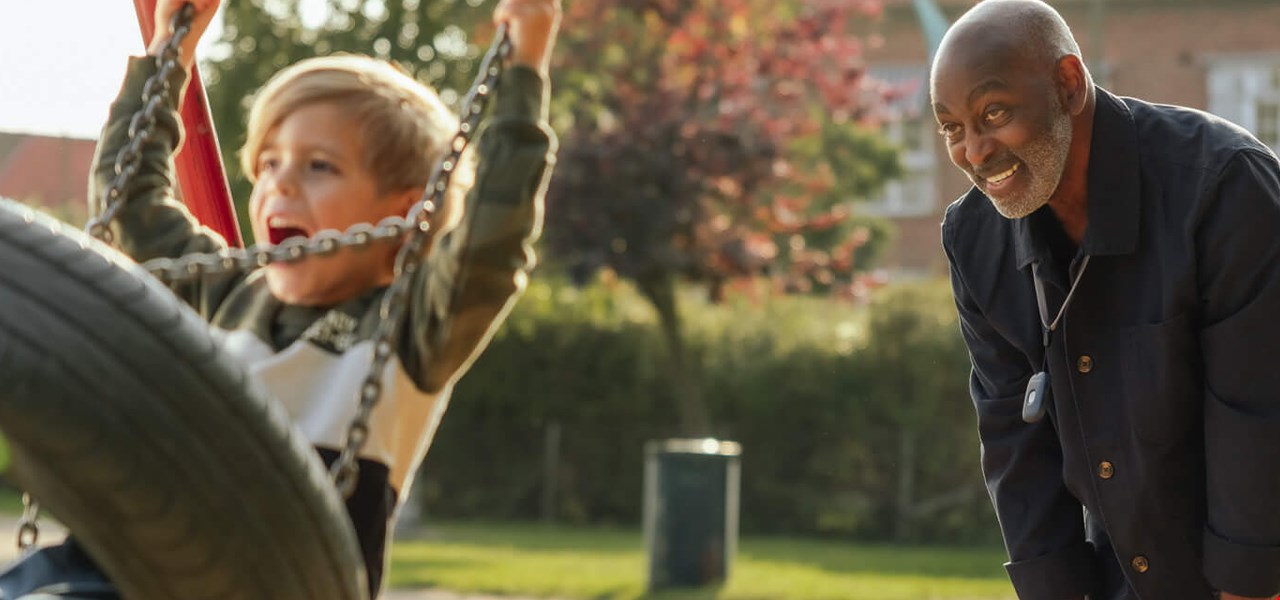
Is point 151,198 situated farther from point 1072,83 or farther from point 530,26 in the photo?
point 1072,83

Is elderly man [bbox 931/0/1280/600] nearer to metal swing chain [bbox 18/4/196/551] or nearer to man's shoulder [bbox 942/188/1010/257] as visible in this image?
man's shoulder [bbox 942/188/1010/257]

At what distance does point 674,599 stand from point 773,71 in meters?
6.09

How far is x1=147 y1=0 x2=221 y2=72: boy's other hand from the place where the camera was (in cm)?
283

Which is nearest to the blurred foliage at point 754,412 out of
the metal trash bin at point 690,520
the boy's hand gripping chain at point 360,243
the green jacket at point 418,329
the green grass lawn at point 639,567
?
the green grass lawn at point 639,567

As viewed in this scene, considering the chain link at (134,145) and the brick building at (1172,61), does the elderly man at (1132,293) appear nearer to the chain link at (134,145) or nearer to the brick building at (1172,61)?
the chain link at (134,145)

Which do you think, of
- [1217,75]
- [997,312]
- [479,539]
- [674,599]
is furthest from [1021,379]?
[1217,75]

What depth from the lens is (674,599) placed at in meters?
10.5

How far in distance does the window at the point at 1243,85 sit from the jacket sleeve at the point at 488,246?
2601 centimetres

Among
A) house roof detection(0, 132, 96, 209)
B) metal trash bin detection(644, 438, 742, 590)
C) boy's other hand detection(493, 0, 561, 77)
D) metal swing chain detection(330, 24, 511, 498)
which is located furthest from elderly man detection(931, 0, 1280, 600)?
house roof detection(0, 132, 96, 209)

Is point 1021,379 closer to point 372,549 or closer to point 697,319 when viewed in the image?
point 372,549

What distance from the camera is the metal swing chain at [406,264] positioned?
79.8 inches

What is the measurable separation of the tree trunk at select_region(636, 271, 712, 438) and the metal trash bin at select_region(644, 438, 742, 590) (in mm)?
4329

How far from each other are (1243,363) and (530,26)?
117 centimetres

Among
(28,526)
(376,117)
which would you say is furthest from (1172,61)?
(28,526)
